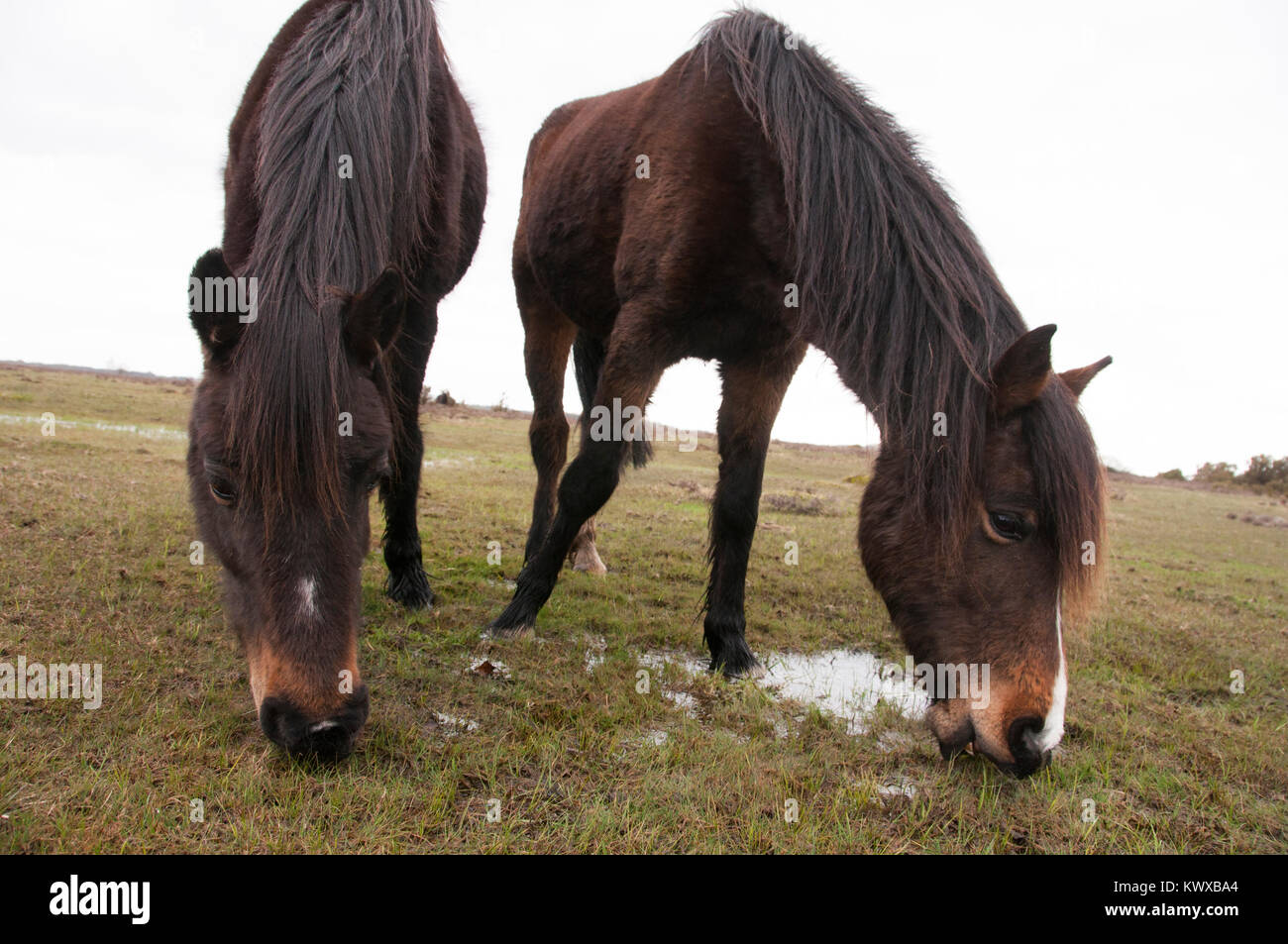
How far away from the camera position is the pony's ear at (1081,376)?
3035 millimetres

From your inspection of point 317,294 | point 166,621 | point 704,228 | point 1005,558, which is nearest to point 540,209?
point 704,228

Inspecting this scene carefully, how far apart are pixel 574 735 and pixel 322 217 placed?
2.32m

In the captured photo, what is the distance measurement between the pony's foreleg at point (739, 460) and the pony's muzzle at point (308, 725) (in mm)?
2582

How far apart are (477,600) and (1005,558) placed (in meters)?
3.70

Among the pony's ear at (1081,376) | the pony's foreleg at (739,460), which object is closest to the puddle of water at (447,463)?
the pony's foreleg at (739,460)

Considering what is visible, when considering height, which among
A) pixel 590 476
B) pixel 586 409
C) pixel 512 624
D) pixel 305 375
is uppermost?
pixel 586 409

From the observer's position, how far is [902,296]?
10.3ft

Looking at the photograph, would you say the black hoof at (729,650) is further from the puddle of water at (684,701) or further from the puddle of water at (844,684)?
the puddle of water at (684,701)

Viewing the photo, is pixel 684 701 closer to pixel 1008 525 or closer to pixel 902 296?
pixel 1008 525

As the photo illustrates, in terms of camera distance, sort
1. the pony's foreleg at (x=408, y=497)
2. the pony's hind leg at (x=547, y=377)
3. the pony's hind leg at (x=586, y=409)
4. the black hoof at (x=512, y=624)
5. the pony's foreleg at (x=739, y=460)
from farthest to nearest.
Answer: the pony's hind leg at (x=586, y=409)
the pony's hind leg at (x=547, y=377)
the pony's foreleg at (x=408, y=497)
the pony's foreleg at (x=739, y=460)
the black hoof at (x=512, y=624)

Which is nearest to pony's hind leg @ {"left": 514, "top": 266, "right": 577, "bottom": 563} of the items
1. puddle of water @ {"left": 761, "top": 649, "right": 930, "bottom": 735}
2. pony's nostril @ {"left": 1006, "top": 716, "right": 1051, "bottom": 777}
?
puddle of water @ {"left": 761, "top": 649, "right": 930, "bottom": 735}

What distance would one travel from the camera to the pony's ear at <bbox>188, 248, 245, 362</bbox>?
2.49m

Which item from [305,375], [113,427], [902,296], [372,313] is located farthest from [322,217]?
[113,427]
